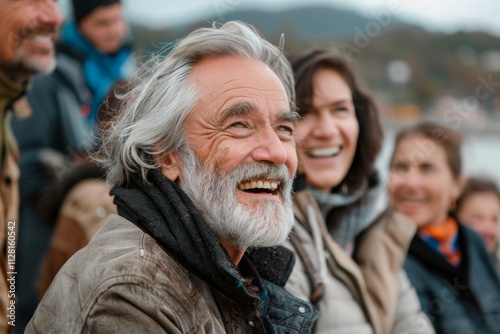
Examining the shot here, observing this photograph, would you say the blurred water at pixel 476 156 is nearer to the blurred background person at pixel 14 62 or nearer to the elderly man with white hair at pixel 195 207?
the elderly man with white hair at pixel 195 207

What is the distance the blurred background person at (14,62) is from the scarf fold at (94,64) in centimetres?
156

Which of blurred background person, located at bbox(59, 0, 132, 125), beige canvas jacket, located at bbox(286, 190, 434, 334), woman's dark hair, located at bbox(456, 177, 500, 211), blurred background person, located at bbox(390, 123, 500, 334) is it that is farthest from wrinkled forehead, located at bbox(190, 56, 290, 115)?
woman's dark hair, located at bbox(456, 177, 500, 211)

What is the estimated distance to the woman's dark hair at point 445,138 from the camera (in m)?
4.59

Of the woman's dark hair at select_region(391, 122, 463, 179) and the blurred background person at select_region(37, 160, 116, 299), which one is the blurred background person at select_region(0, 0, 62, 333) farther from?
the woman's dark hair at select_region(391, 122, 463, 179)

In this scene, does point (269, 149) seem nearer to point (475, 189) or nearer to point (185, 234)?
point (185, 234)

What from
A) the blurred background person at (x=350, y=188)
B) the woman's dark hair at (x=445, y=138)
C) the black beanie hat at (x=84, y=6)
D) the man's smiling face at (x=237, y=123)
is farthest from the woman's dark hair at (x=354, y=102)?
the black beanie hat at (x=84, y=6)

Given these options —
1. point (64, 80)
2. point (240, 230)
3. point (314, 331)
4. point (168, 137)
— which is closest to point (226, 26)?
point (168, 137)

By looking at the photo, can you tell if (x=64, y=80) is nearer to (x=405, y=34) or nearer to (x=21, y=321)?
(x=21, y=321)

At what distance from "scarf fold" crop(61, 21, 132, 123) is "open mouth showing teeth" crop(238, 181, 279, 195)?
2.80 meters

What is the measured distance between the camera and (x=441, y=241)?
438cm

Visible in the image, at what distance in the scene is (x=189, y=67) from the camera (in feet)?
7.68

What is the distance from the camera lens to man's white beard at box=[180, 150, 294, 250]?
2.19m

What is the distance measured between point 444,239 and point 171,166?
8.58 ft

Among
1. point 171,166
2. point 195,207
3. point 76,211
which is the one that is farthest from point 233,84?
point 76,211
